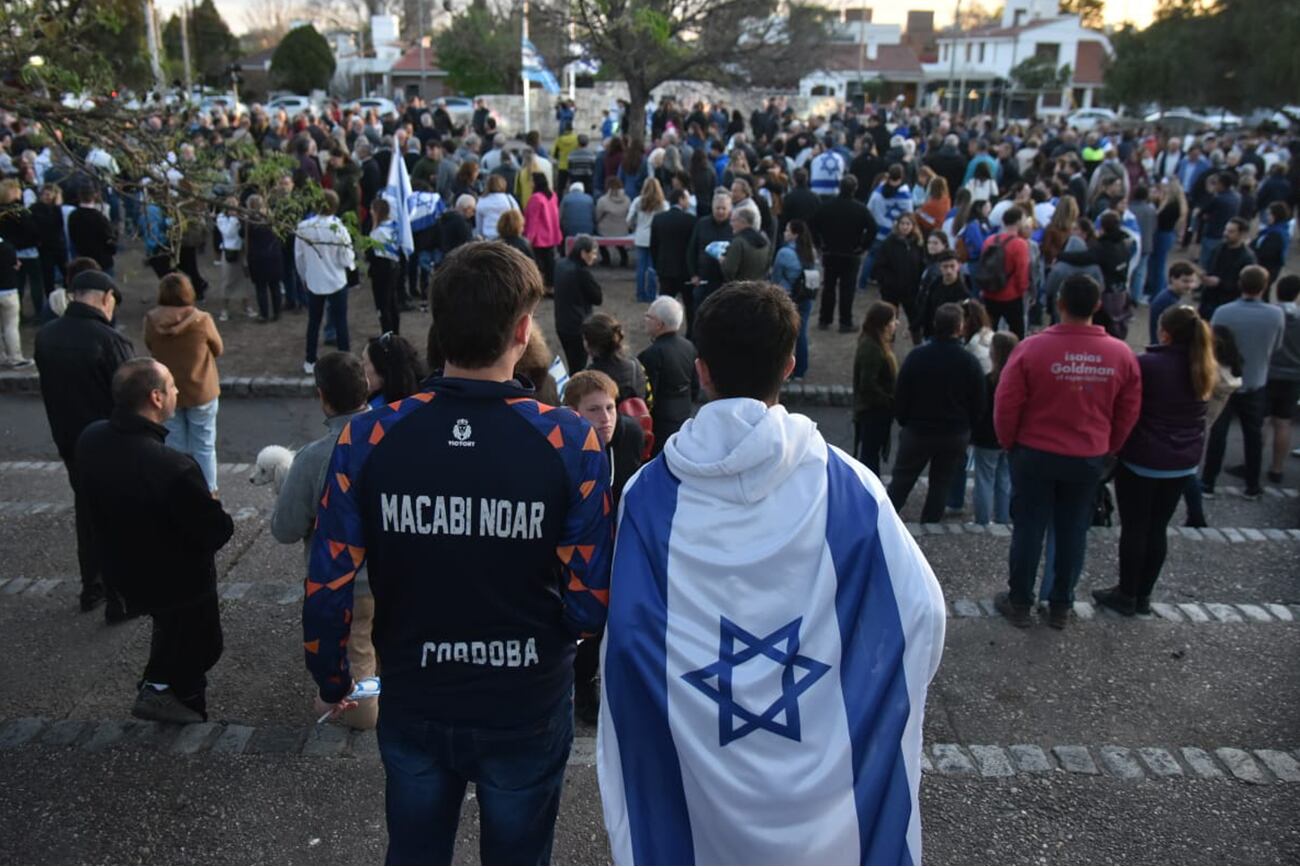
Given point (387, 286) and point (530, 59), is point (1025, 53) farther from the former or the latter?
point (387, 286)

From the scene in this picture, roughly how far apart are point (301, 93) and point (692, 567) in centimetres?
5473

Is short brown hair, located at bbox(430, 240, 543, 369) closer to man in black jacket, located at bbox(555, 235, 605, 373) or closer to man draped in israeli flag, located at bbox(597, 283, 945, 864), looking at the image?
man draped in israeli flag, located at bbox(597, 283, 945, 864)

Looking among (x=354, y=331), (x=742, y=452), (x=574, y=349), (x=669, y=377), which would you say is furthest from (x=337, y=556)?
(x=354, y=331)

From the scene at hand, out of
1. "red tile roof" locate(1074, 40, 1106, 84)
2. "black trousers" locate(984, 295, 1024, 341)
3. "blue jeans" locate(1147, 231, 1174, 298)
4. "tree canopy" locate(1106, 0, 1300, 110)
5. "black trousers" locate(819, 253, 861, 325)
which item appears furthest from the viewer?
"red tile roof" locate(1074, 40, 1106, 84)

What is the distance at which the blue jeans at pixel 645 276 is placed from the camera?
13.6m

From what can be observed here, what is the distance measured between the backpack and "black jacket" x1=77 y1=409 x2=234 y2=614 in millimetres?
7891

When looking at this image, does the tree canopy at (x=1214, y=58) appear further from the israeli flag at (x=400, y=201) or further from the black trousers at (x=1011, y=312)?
the israeli flag at (x=400, y=201)

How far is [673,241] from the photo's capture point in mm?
11594

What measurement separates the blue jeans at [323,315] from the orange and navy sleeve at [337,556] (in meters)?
8.59

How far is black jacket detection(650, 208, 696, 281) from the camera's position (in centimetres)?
1153

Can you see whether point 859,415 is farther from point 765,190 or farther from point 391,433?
point 765,190

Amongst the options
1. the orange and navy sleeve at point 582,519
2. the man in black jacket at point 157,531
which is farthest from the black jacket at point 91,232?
the orange and navy sleeve at point 582,519

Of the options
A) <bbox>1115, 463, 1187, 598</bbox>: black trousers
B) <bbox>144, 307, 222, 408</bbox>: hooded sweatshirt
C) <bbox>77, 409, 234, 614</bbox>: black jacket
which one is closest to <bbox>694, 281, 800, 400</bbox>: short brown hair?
<bbox>77, 409, 234, 614</bbox>: black jacket

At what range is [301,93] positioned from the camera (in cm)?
5128
